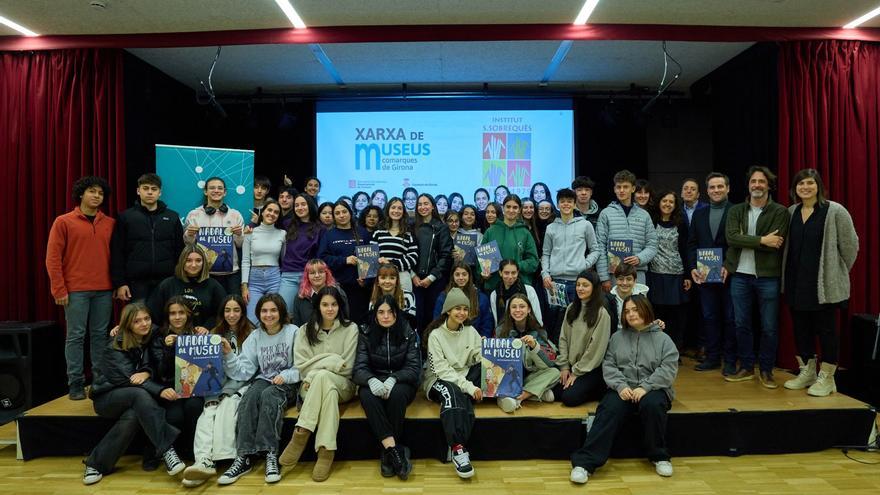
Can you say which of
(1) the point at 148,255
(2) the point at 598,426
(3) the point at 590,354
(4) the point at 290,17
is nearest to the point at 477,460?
(2) the point at 598,426

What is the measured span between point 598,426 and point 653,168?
5.22 m

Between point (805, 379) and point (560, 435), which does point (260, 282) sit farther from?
point (805, 379)

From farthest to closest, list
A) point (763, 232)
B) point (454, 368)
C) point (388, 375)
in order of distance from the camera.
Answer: point (763, 232) < point (454, 368) < point (388, 375)

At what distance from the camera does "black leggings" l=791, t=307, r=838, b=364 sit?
3.62 metres

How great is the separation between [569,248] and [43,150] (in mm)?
4595

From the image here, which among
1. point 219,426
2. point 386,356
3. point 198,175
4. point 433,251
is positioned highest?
point 198,175

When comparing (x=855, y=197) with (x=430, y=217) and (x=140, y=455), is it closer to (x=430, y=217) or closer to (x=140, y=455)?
(x=430, y=217)

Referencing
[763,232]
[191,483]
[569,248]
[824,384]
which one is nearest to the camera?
[191,483]

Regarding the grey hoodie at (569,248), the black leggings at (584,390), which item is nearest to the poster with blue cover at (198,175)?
the grey hoodie at (569,248)

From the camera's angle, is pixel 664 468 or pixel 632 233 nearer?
pixel 664 468

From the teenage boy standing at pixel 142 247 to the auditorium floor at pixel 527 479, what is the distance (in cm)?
119

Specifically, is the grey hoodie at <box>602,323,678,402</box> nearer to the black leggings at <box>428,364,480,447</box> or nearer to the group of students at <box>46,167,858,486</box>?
the group of students at <box>46,167,858,486</box>

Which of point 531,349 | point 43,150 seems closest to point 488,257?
point 531,349

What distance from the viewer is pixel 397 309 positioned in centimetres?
335
